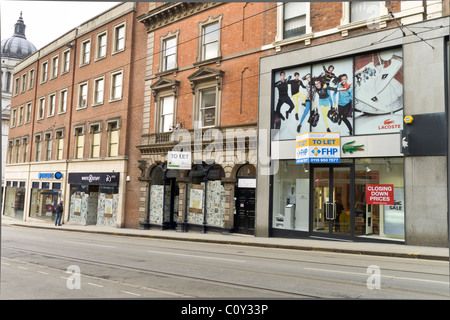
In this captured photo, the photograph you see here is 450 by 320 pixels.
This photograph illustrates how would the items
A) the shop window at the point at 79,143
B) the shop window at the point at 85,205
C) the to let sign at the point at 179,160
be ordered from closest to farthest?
the to let sign at the point at 179,160, the shop window at the point at 85,205, the shop window at the point at 79,143

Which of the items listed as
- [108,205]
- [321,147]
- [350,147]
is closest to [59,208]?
[108,205]

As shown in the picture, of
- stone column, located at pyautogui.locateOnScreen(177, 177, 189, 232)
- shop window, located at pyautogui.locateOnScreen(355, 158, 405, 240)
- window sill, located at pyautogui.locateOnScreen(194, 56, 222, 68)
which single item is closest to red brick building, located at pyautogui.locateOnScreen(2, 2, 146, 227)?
stone column, located at pyautogui.locateOnScreen(177, 177, 189, 232)

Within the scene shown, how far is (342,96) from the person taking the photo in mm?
14125

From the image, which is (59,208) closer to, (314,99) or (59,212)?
(59,212)

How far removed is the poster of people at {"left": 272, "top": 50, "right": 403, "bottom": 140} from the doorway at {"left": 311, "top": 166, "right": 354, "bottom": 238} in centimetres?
164

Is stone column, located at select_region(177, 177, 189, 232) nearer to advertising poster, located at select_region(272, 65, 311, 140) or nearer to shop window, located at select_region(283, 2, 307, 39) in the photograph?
advertising poster, located at select_region(272, 65, 311, 140)

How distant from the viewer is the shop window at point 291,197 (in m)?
15.0

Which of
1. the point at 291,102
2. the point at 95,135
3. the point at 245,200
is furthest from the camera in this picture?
the point at 95,135

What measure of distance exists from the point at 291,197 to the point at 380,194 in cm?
378

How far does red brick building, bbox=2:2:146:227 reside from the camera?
72.5 feet

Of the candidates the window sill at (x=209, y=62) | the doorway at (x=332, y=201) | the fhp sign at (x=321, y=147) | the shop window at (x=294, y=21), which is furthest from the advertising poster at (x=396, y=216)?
the window sill at (x=209, y=62)

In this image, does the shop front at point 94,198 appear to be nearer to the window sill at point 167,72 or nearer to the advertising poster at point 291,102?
the window sill at point 167,72

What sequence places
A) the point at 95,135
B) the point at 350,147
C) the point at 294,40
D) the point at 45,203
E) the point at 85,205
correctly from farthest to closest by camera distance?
the point at 45,203 < the point at 95,135 < the point at 85,205 < the point at 294,40 < the point at 350,147

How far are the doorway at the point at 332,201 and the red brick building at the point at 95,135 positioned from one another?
459 inches
